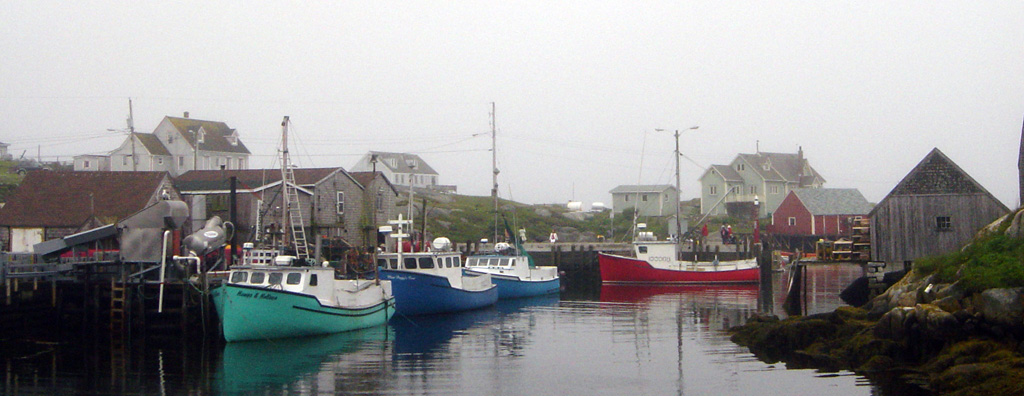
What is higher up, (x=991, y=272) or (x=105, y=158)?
(x=105, y=158)

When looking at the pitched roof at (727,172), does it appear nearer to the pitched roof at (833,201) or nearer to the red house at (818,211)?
the red house at (818,211)

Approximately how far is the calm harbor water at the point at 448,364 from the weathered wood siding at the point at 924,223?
11.1 feet

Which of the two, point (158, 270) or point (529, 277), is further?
point (529, 277)

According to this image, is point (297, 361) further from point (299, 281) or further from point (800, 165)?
→ point (800, 165)

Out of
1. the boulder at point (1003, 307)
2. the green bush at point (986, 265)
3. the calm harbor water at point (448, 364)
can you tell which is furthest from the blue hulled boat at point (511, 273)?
the boulder at point (1003, 307)

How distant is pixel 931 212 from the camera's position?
32844 millimetres

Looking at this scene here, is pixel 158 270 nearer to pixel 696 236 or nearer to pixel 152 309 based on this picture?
pixel 152 309

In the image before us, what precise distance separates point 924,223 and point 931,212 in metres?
0.45

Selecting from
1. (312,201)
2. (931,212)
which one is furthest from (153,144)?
(931,212)

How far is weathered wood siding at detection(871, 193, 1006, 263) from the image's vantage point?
105ft

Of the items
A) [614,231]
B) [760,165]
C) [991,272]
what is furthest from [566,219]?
[991,272]

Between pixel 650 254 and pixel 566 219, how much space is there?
102ft

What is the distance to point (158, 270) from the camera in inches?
1121

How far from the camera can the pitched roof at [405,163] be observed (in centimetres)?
10162
